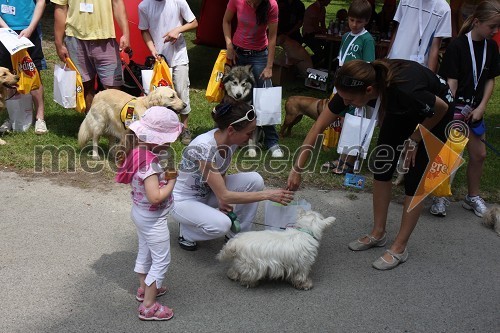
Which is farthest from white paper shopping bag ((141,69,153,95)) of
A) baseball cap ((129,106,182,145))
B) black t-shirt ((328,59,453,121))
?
black t-shirt ((328,59,453,121))

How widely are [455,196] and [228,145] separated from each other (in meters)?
2.60

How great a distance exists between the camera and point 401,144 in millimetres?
3773

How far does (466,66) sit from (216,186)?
7.76ft

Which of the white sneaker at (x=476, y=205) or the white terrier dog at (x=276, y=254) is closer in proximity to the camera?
the white terrier dog at (x=276, y=254)

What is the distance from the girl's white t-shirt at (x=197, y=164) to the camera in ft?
11.7

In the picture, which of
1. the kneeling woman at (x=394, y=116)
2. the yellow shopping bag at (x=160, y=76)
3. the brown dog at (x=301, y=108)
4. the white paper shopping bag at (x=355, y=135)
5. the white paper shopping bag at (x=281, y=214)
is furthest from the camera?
the brown dog at (x=301, y=108)

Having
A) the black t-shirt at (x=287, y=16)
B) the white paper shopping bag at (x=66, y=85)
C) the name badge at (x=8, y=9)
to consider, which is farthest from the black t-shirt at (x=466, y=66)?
the black t-shirt at (x=287, y=16)

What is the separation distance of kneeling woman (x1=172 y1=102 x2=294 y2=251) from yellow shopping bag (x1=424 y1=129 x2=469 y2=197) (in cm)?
110

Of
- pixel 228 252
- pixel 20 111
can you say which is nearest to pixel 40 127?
pixel 20 111

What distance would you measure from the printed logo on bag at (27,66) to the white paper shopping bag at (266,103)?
8.07ft

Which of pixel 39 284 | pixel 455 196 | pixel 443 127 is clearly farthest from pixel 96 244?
pixel 455 196

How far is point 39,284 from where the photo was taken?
3.43 metres

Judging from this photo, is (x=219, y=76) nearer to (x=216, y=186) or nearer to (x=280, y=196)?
(x=216, y=186)

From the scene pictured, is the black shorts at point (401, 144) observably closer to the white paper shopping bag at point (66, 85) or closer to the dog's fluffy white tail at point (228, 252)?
the dog's fluffy white tail at point (228, 252)
